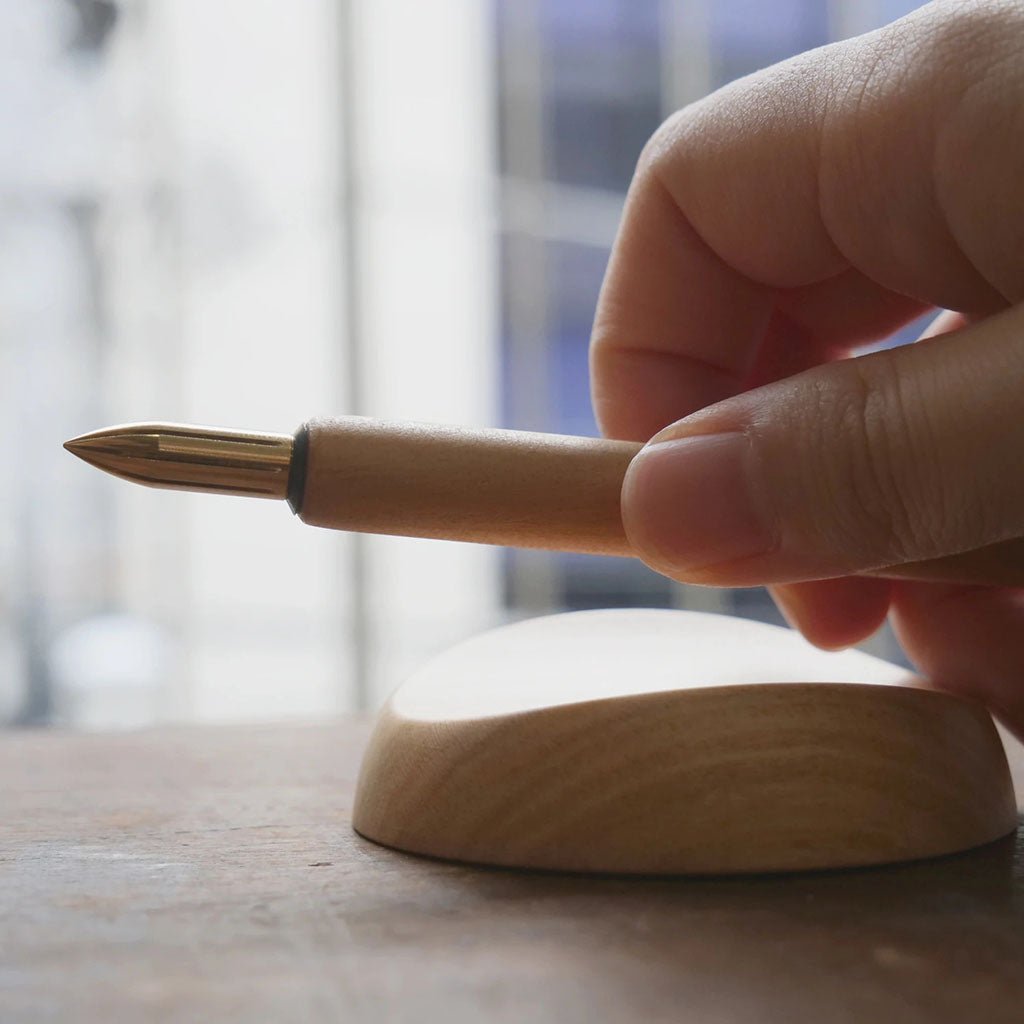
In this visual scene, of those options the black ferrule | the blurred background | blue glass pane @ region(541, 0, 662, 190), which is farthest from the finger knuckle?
blue glass pane @ region(541, 0, 662, 190)

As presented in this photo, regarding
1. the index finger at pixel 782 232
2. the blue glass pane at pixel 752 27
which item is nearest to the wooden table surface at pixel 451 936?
the index finger at pixel 782 232

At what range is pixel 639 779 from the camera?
0.34m

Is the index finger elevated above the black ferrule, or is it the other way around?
the index finger

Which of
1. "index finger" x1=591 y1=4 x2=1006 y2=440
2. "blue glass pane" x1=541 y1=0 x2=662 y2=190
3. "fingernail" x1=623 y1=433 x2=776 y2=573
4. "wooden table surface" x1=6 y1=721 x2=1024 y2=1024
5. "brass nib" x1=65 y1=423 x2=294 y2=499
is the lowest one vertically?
"wooden table surface" x1=6 y1=721 x2=1024 y2=1024

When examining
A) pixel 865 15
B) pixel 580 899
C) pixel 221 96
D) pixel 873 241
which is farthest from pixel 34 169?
pixel 580 899

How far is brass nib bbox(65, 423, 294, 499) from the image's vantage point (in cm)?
35

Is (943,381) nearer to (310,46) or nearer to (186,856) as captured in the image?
(186,856)

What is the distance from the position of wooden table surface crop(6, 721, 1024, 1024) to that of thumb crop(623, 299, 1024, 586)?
100 mm

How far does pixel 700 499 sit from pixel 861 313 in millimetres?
282

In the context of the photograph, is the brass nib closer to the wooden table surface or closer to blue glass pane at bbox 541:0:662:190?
the wooden table surface

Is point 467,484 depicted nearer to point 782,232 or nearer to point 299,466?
point 299,466

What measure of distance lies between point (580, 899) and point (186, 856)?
0.13 meters

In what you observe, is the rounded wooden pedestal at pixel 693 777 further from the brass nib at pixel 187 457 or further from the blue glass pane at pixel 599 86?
the blue glass pane at pixel 599 86

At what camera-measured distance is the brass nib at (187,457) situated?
0.35m
